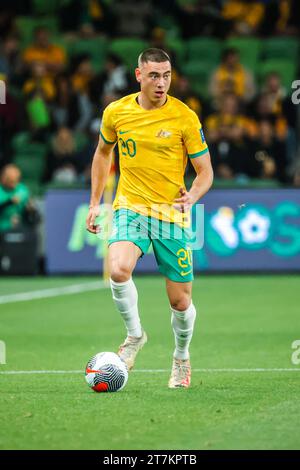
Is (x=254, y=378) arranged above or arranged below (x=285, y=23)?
below

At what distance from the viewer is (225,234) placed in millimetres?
19422

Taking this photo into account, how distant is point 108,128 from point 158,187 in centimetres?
59

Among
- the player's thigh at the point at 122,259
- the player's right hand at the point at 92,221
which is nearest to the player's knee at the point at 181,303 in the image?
the player's thigh at the point at 122,259

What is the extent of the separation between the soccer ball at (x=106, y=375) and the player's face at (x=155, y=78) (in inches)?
74.4

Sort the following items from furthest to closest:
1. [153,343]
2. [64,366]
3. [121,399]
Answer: [153,343] → [64,366] → [121,399]

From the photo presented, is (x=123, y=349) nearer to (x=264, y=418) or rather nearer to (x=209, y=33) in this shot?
(x=264, y=418)

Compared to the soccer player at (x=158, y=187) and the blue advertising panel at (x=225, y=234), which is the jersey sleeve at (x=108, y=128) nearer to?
the soccer player at (x=158, y=187)

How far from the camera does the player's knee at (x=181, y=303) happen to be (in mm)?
8695

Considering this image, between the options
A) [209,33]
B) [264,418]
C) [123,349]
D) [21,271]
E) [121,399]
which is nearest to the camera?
[264,418]

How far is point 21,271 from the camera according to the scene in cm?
1997

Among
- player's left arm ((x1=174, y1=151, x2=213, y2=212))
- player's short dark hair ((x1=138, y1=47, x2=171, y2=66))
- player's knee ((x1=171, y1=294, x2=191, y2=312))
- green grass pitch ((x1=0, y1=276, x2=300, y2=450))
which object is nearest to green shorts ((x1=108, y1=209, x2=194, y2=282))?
player's knee ((x1=171, y1=294, x2=191, y2=312))

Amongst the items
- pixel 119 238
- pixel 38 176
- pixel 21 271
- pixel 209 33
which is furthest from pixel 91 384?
pixel 209 33
